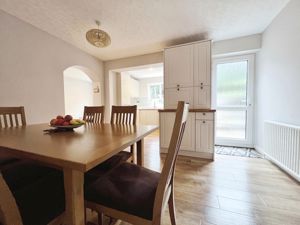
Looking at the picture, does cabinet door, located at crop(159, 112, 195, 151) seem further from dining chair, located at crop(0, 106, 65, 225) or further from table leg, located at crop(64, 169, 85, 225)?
table leg, located at crop(64, 169, 85, 225)

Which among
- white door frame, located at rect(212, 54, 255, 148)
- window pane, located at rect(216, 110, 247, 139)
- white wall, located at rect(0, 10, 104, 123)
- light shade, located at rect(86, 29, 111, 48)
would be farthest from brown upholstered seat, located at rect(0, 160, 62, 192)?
white door frame, located at rect(212, 54, 255, 148)

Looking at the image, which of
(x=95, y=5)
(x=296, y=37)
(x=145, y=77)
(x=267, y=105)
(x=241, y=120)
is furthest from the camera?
(x=145, y=77)

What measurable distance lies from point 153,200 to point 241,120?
3197mm

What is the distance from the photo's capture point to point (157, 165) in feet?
7.56

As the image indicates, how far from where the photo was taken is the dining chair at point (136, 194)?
68cm

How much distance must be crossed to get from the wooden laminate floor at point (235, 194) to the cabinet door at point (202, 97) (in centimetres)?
108

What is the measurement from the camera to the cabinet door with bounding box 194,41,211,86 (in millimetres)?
2623

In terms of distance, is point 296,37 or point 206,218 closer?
point 206,218

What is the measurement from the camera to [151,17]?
2.24 m

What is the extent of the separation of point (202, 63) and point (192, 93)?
59 cm

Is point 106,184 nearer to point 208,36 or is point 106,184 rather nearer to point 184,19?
point 184,19

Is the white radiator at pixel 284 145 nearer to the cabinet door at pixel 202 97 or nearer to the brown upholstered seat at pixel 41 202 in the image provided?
the cabinet door at pixel 202 97

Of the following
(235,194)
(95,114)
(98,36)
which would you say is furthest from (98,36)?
(235,194)

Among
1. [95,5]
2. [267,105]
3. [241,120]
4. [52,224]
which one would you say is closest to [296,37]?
[267,105]
